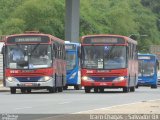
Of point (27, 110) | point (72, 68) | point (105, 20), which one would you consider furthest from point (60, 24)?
point (27, 110)

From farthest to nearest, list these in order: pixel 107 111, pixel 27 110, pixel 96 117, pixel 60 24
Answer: pixel 60 24 < pixel 27 110 < pixel 107 111 < pixel 96 117

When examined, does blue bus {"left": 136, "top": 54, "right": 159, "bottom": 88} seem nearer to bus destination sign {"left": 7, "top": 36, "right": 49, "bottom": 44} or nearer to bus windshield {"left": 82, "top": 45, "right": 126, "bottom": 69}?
bus windshield {"left": 82, "top": 45, "right": 126, "bottom": 69}

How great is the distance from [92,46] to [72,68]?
9.35m

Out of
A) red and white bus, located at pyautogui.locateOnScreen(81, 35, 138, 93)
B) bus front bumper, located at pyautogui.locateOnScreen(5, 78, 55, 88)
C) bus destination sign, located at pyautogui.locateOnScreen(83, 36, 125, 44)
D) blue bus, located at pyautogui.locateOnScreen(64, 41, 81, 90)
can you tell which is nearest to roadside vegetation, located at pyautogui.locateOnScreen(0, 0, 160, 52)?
blue bus, located at pyautogui.locateOnScreen(64, 41, 81, 90)

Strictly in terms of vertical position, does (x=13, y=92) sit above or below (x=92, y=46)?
below

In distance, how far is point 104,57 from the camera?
3966 centimetres

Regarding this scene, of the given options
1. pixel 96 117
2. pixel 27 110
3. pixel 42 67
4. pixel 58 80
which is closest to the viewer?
pixel 96 117

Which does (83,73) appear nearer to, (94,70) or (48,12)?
(94,70)

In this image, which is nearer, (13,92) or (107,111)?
(107,111)

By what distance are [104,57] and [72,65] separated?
971cm

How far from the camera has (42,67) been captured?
126ft

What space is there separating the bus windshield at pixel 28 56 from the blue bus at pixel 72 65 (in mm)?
10320

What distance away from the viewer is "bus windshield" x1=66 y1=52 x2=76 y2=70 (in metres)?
49.2

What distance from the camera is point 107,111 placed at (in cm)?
2161
